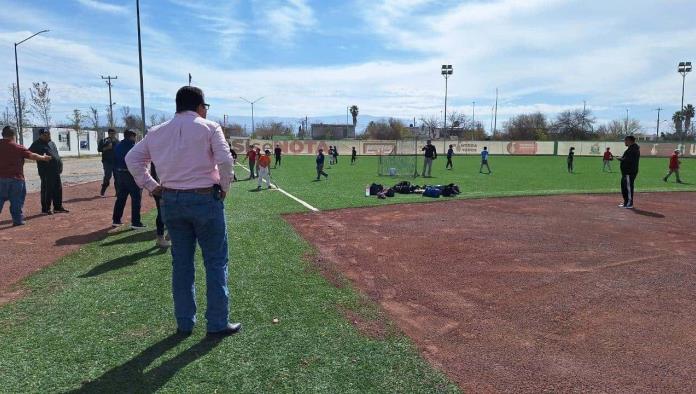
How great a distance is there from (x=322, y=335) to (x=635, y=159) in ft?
39.3

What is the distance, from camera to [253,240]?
26.4 ft

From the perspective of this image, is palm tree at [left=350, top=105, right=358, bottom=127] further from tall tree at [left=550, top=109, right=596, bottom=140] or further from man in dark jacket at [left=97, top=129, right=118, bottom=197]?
man in dark jacket at [left=97, top=129, right=118, bottom=197]

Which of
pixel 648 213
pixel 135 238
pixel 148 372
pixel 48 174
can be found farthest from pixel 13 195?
pixel 648 213

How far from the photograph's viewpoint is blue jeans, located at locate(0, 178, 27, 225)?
30.6ft

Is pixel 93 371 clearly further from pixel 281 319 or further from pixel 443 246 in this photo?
pixel 443 246

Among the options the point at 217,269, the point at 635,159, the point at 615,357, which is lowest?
the point at 615,357

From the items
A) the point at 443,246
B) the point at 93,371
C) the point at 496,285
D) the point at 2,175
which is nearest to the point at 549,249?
the point at 443,246

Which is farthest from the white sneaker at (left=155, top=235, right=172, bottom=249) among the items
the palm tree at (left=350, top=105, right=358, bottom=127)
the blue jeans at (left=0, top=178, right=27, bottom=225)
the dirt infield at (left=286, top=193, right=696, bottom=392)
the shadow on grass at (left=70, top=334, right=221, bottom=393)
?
the palm tree at (left=350, top=105, right=358, bottom=127)

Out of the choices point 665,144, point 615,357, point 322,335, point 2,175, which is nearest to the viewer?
point 615,357

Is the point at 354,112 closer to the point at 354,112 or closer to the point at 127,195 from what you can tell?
the point at 354,112

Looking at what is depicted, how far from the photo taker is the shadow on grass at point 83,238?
788 centimetres

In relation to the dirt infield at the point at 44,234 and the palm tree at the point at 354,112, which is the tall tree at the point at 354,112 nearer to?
the palm tree at the point at 354,112

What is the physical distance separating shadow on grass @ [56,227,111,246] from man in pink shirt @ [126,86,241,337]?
468 cm

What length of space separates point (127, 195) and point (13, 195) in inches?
94.6
